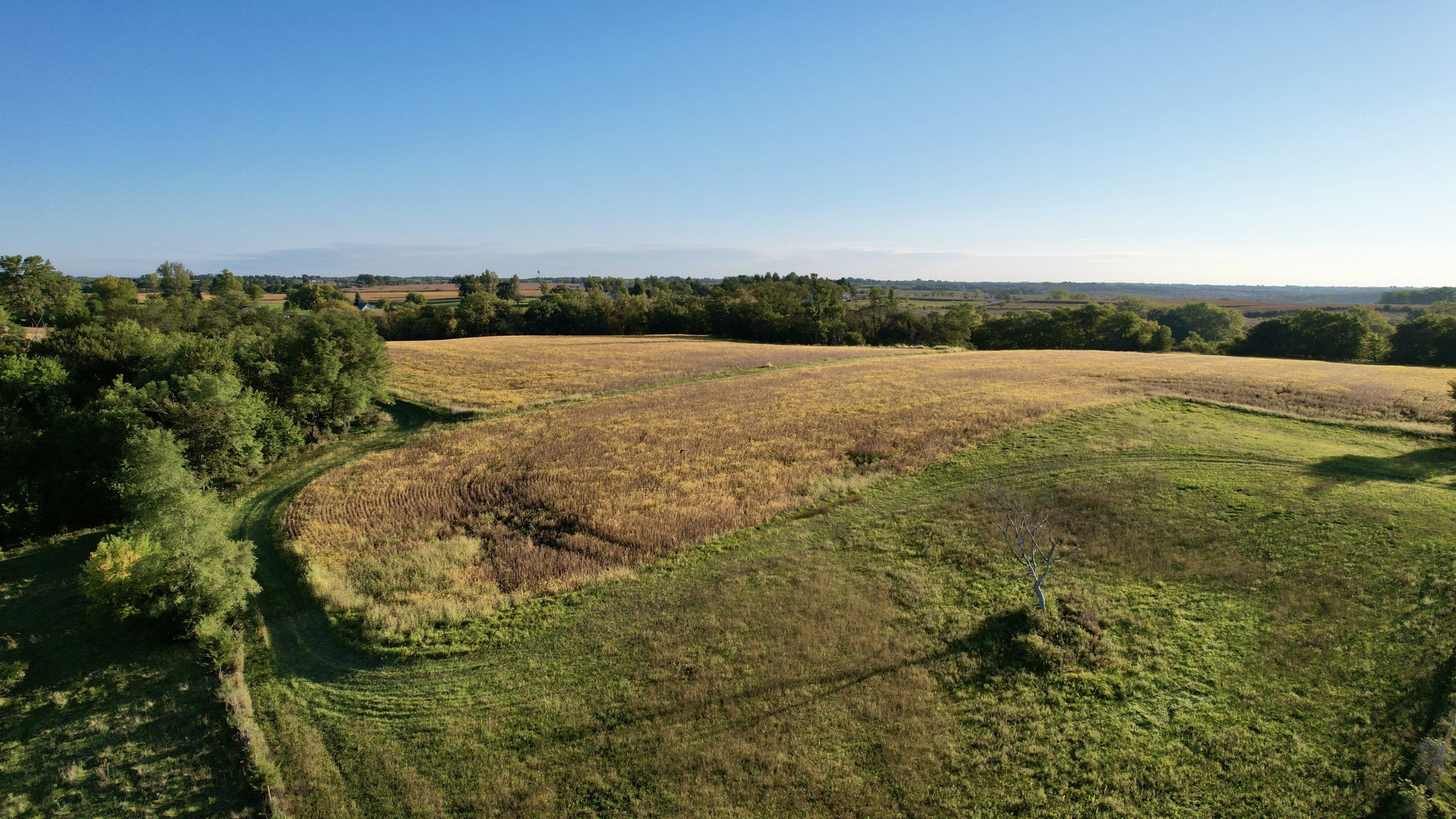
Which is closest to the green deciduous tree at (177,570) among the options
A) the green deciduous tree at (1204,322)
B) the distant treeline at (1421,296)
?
the green deciduous tree at (1204,322)

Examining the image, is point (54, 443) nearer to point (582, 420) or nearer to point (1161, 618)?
point (582, 420)

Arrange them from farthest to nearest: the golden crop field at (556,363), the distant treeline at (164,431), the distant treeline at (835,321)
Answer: the distant treeline at (835,321), the golden crop field at (556,363), the distant treeline at (164,431)

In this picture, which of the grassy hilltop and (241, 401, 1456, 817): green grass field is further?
the grassy hilltop

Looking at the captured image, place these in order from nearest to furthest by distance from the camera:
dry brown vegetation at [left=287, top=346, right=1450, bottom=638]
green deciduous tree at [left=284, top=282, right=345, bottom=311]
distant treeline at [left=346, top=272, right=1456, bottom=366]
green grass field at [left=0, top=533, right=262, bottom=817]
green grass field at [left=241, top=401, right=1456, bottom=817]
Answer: green grass field at [left=241, top=401, right=1456, bottom=817] → green grass field at [left=0, top=533, right=262, bottom=817] → dry brown vegetation at [left=287, top=346, right=1450, bottom=638] → distant treeline at [left=346, top=272, right=1456, bottom=366] → green deciduous tree at [left=284, top=282, right=345, bottom=311]

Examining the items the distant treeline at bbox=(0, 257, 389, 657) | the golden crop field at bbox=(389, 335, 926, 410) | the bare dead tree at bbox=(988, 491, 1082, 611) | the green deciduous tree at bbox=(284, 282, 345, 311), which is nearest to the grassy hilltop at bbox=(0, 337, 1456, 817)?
the bare dead tree at bbox=(988, 491, 1082, 611)

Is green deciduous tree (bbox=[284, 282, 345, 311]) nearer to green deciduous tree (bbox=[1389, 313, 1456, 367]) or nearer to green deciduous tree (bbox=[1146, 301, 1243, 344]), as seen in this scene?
green deciduous tree (bbox=[1389, 313, 1456, 367])

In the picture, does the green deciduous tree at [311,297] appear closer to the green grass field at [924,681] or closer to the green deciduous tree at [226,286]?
the green deciduous tree at [226,286]

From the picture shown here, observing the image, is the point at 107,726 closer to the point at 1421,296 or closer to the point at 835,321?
the point at 835,321
